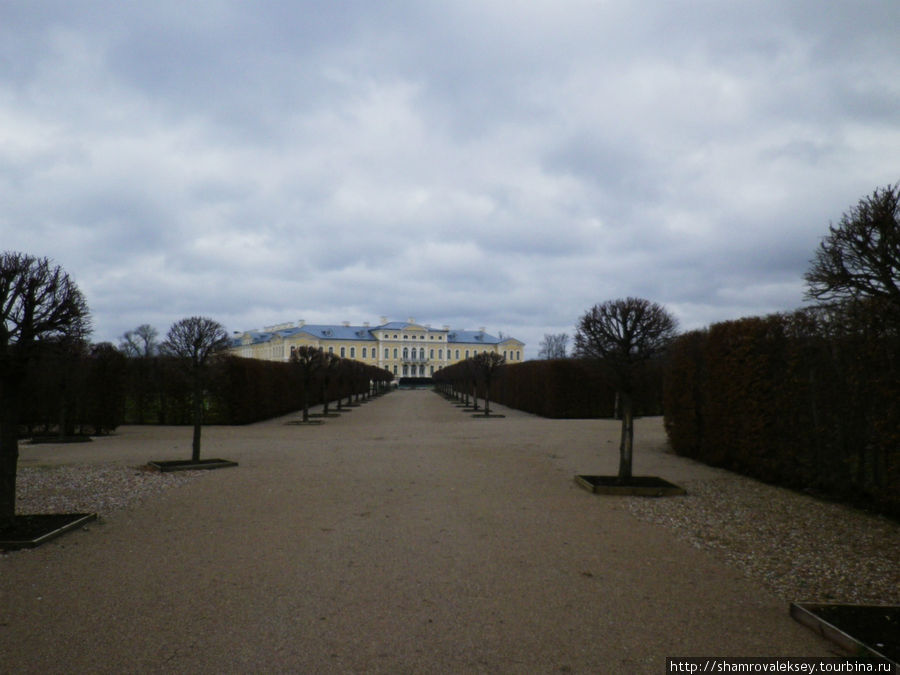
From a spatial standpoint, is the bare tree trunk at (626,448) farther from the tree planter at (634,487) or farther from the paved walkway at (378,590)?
the paved walkway at (378,590)

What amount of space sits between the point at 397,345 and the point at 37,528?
9474 cm

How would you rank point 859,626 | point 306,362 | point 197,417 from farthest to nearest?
point 306,362
point 197,417
point 859,626

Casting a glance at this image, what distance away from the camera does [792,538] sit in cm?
615

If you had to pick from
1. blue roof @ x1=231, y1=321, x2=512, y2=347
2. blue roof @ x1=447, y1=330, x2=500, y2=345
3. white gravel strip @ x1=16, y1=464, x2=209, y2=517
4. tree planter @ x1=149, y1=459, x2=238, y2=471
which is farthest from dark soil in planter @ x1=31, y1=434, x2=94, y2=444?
blue roof @ x1=447, y1=330, x2=500, y2=345

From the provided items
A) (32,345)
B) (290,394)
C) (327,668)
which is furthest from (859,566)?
(290,394)

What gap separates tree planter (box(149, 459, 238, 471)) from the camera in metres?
10.6

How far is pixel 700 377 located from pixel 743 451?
252 centimetres

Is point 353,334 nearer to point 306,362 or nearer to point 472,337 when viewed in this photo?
point 472,337

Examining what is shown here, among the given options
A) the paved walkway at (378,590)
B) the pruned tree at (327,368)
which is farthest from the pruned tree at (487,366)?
the paved walkway at (378,590)

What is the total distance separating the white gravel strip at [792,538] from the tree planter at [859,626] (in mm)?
455

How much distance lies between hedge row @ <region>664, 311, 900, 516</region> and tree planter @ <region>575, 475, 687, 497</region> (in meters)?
1.92

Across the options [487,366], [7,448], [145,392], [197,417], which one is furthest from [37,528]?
[487,366]

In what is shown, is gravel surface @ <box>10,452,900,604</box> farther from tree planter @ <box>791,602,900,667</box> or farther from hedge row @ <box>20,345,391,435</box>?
hedge row @ <box>20,345,391,435</box>

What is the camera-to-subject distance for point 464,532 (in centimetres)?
630
